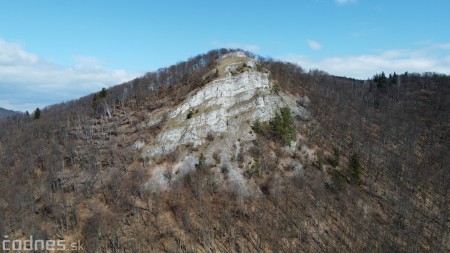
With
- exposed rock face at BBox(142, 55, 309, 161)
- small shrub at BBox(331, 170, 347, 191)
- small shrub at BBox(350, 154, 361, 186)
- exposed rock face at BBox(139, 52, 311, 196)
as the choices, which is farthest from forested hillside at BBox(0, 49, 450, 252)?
exposed rock face at BBox(142, 55, 309, 161)

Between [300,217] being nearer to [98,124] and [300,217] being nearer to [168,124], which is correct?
[168,124]

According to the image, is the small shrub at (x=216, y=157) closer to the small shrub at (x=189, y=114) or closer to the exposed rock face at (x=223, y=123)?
the exposed rock face at (x=223, y=123)

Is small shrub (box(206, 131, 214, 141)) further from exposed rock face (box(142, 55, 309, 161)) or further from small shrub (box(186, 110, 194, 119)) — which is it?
small shrub (box(186, 110, 194, 119))

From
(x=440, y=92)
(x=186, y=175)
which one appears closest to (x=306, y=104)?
(x=186, y=175)

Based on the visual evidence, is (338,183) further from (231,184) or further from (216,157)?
(216,157)

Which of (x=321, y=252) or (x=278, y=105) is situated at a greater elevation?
(x=278, y=105)

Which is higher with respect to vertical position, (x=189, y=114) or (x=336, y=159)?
(x=189, y=114)

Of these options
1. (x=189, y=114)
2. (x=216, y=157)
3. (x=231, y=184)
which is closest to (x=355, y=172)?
(x=231, y=184)

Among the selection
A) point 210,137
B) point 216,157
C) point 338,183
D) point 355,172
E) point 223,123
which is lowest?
point 338,183
